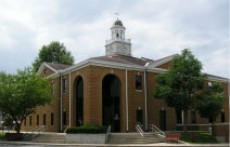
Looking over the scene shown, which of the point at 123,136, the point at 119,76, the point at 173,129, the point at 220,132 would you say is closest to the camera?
the point at 123,136

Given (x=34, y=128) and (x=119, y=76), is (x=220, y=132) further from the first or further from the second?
(x=34, y=128)

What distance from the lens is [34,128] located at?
167 feet

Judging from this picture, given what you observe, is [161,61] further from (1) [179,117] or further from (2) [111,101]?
(2) [111,101]

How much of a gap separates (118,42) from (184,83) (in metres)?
14.6

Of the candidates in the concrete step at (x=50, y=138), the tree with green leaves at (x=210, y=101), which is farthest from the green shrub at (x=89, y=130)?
the tree with green leaves at (x=210, y=101)

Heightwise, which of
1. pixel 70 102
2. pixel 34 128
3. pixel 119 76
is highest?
pixel 119 76

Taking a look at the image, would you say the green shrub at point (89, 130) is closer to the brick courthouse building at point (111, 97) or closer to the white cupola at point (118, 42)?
the brick courthouse building at point (111, 97)

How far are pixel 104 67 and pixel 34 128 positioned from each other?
17593 millimetres

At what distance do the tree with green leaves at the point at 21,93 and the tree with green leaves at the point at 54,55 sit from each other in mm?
29977

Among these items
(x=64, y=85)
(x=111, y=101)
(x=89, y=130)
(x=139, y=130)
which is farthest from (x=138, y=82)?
(x=89, y=130)

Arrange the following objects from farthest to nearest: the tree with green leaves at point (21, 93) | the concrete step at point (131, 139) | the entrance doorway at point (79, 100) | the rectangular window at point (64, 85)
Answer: the rectangular window at point (64, 85) → the entrance doorway at point (79, 100) → the tree with green leaves at point (21, 93) → the concrete step at point (131, 139)

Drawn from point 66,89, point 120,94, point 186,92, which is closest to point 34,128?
point 66,89

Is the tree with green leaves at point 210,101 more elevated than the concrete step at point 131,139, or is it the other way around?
the tree with green leaves at point 210,101

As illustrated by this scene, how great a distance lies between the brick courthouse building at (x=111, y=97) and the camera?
38156mm
